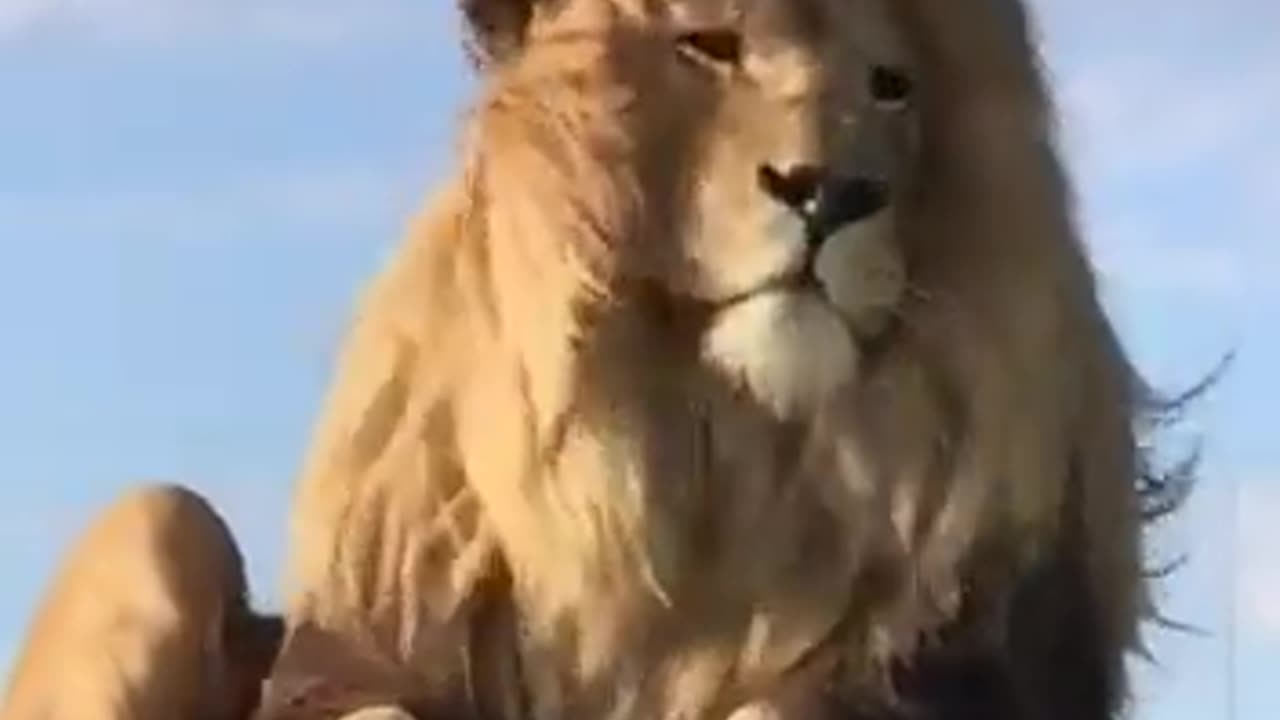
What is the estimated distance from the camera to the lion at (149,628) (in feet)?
3.39

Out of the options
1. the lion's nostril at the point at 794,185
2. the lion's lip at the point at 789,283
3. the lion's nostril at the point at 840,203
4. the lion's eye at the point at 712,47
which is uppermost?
the lion's eye at the point at 712,47

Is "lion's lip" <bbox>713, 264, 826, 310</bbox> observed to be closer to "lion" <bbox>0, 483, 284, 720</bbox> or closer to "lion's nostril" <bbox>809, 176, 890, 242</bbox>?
"lion's nostril" <bbox>809, 176, 890, 242</bbox>

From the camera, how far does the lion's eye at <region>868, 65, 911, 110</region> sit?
3.37 feet

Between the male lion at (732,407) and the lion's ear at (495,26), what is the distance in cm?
2

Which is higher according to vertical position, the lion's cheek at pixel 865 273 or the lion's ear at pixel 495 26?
the lion's ear at pixel 495 26

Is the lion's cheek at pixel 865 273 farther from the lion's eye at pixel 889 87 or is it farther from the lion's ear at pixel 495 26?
the lion's ear at pixel 495 26

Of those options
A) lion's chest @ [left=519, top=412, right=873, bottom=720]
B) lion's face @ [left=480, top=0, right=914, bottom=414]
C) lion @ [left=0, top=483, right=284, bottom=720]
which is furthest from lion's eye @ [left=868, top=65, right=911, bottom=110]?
lion @ [left=0, top=483, right=284, bottom=720]

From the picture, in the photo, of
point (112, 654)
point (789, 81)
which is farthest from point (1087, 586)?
point (112, 654)

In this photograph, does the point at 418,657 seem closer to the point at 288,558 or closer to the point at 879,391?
the point at 288,558

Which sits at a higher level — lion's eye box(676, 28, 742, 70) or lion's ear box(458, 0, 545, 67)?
lion's ear box(458, 0, 545, 67)

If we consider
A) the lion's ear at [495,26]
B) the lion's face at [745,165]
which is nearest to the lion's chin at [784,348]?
the lion's face at [745,165]

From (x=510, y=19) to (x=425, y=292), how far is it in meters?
0.10

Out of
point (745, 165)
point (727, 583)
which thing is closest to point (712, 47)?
point (745, 165)

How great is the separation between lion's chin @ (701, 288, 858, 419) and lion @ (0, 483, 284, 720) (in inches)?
7.4
